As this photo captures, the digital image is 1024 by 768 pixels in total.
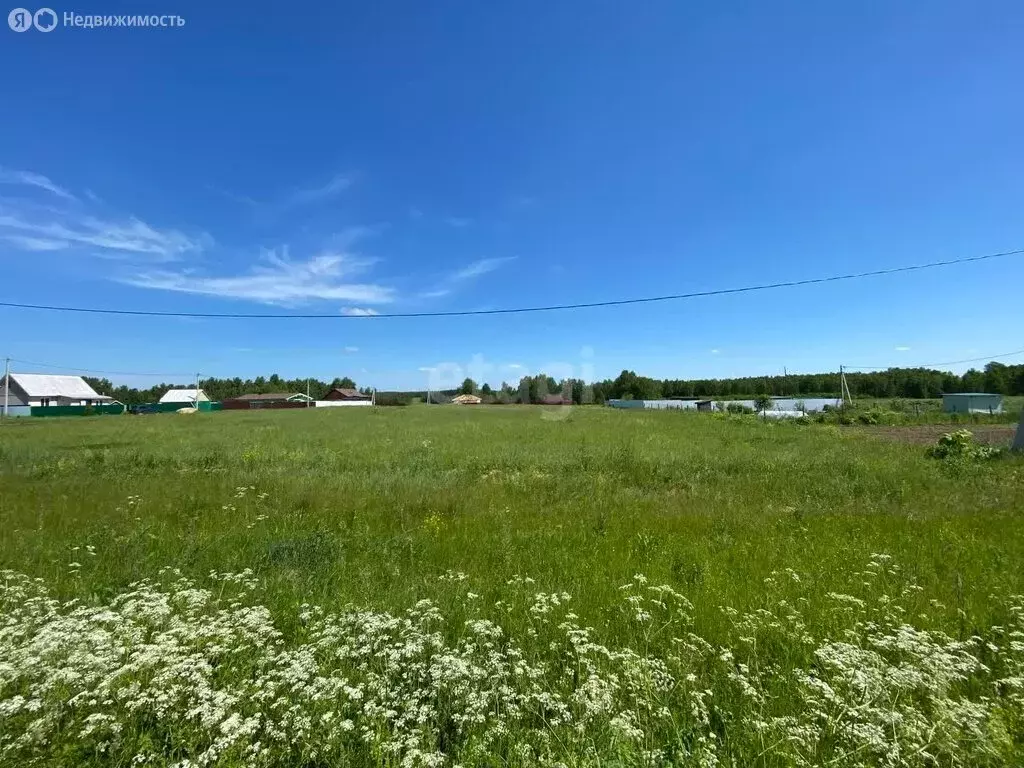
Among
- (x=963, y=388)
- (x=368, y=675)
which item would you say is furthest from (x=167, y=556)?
(x=963, y=388)

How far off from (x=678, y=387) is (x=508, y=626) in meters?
146

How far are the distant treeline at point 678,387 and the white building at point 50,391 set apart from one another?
29068 mm

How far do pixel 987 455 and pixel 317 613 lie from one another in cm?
2066

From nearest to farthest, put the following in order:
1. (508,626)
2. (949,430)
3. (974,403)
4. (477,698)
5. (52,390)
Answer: (477,698) → (508,626) → (949,430) → (974,403) → (52,390)

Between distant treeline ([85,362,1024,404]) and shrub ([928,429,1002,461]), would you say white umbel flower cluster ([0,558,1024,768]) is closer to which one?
shrub ([928,429,1002,461])

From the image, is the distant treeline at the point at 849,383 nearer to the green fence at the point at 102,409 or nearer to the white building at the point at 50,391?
the green fence at the point at 102,409

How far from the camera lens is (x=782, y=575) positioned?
4766mm

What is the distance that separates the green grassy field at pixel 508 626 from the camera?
2.25 m

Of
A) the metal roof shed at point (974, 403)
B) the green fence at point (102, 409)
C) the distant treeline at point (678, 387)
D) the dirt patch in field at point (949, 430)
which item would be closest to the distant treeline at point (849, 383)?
the distant treeline at point (678, 387)

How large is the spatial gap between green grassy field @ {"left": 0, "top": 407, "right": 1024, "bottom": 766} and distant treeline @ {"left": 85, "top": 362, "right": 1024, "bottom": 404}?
9795 centimetres

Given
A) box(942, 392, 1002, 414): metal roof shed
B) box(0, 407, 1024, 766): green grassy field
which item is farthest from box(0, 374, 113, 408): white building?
box(942, 392, 1002, 414): metal roof shed

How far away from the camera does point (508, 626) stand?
11.9ft

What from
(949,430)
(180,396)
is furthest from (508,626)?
(180,396)

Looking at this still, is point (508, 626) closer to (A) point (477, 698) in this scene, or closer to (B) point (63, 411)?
(A) point (477, 698)
